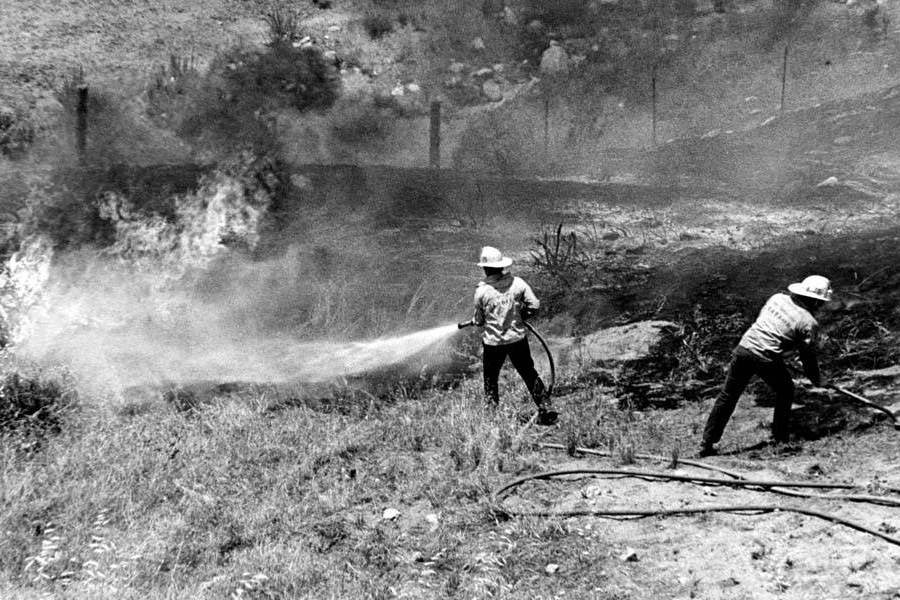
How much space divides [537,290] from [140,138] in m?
10.2

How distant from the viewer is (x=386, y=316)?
12344 millimetres

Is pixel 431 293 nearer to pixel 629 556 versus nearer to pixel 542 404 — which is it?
pixel 542 404

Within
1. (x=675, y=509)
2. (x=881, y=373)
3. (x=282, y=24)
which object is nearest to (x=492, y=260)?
(x=675, y=509)

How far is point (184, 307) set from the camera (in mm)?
12977

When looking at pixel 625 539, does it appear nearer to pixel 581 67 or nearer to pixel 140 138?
pixel 140 138

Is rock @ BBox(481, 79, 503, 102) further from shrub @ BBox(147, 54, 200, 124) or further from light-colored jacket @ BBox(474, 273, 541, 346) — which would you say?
light-colored jacket @ BBox(474, 273, 541, 346)

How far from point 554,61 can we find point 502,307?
1651 centimetres

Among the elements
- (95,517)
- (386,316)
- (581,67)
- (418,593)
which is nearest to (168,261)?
(386,316)

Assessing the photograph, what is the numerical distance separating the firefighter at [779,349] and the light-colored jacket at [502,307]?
1882 millimetres

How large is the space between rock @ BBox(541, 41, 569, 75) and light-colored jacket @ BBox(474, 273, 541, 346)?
1602 cm

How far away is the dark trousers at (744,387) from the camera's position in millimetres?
7316

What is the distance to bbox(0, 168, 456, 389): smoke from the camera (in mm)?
11234

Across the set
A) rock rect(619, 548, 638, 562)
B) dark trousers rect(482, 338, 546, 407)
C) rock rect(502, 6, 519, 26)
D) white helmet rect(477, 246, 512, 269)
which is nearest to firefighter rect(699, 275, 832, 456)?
dark trousers rect(482, 338, 546, 407)

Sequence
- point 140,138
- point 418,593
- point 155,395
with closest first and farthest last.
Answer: point 418,593
point 155,395
point 140,138
